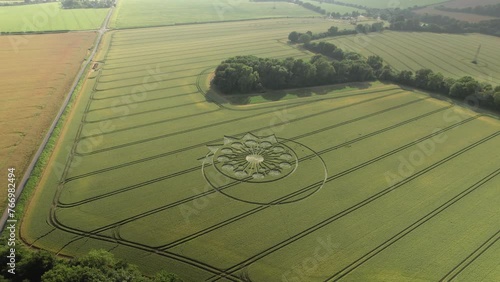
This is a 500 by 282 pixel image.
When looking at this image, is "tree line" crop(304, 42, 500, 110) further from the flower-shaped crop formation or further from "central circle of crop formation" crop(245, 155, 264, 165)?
"central circle of crop formation" crop(245, 155, 264, 165)

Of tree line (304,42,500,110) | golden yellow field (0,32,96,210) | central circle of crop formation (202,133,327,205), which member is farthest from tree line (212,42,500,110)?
golden yellow field (0,32,96,210)

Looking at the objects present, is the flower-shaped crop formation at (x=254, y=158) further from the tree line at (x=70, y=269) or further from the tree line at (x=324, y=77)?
the tree line at (x=324, y=77)

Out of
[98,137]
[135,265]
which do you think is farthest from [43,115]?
[135,265]

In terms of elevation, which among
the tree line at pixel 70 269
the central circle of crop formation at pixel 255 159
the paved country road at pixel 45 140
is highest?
the tree line at pixel 70 269

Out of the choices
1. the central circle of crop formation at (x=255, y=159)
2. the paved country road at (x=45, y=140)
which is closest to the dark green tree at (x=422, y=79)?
the central circle of crop formation at (x=255, y=159)

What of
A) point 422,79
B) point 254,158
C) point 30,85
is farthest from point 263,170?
point 30,85

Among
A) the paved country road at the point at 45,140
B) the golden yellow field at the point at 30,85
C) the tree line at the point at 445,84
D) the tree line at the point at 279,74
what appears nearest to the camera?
the paved country road at the point at 45,140

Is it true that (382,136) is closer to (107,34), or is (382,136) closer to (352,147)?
(352,147)
